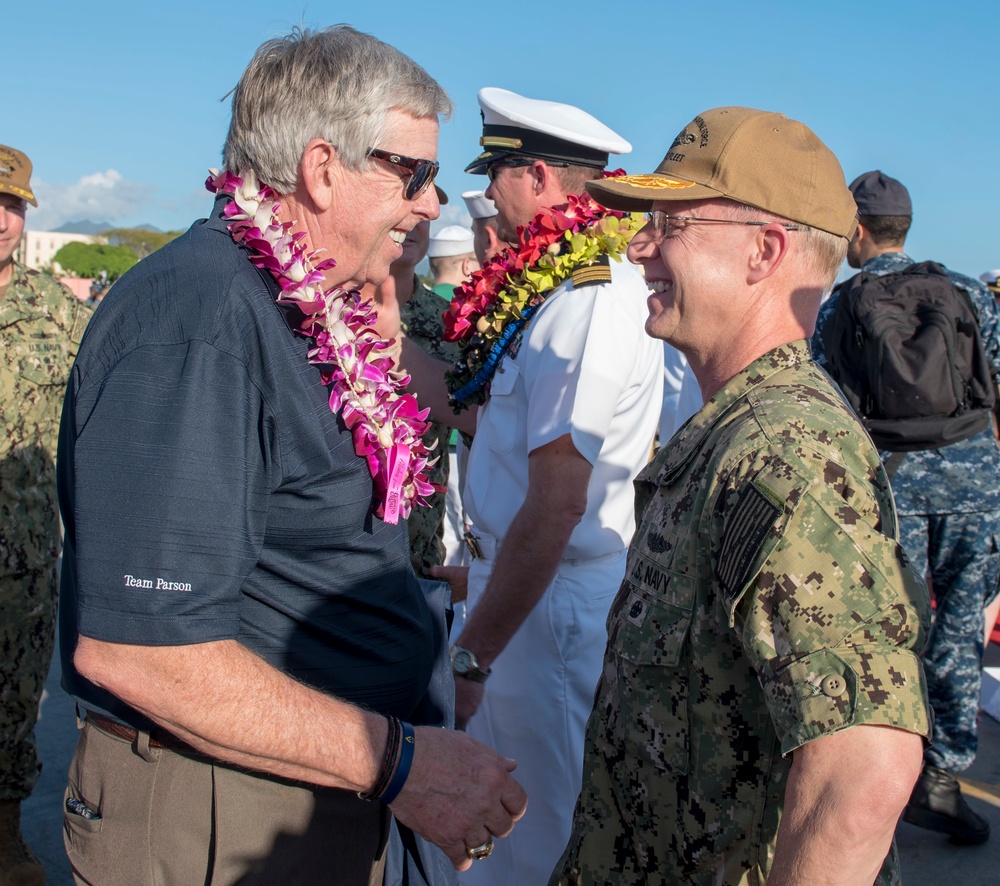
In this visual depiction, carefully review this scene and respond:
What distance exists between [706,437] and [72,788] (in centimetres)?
145

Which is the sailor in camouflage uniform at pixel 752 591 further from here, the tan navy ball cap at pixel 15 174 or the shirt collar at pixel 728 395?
the tan navy ball cap at pixel 15 174

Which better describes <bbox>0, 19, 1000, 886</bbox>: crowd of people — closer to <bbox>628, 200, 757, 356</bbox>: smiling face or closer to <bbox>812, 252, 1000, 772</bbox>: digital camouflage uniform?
<bbox>628, 200, 757, 356</bbox>: smiling face

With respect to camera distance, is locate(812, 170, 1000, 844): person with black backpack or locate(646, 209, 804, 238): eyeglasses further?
locate(812, 170, 1000, 844): person with black backpack

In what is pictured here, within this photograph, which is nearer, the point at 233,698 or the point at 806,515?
the point at 806,515

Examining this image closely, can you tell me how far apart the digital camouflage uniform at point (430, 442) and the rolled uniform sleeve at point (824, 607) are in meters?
2.33

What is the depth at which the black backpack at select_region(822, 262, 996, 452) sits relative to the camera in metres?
4.05

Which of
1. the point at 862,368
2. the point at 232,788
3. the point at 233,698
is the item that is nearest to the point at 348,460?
the point at 233,698

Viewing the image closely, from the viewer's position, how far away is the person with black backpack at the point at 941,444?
4.07 m

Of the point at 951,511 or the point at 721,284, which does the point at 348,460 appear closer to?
the point at 721,284

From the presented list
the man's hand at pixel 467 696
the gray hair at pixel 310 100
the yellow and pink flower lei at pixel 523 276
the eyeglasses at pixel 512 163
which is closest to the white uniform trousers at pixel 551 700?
the man's hand at pixel 467 696

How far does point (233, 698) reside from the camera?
158cm

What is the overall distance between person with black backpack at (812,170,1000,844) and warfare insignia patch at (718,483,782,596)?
297 centimetres

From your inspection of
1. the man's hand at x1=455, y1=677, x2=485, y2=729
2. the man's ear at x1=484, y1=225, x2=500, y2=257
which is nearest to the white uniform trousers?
the man's hand at x1=455, y1=677, x2=485, y2=729

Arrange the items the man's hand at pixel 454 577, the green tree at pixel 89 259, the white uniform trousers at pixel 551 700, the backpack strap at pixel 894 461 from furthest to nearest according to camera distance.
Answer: the green tree at pixel 89 259 → the backpack strap at pixel 894 461 → the man's hand at pixel 454 577 → the white uniform trousers at pixel 551 700
